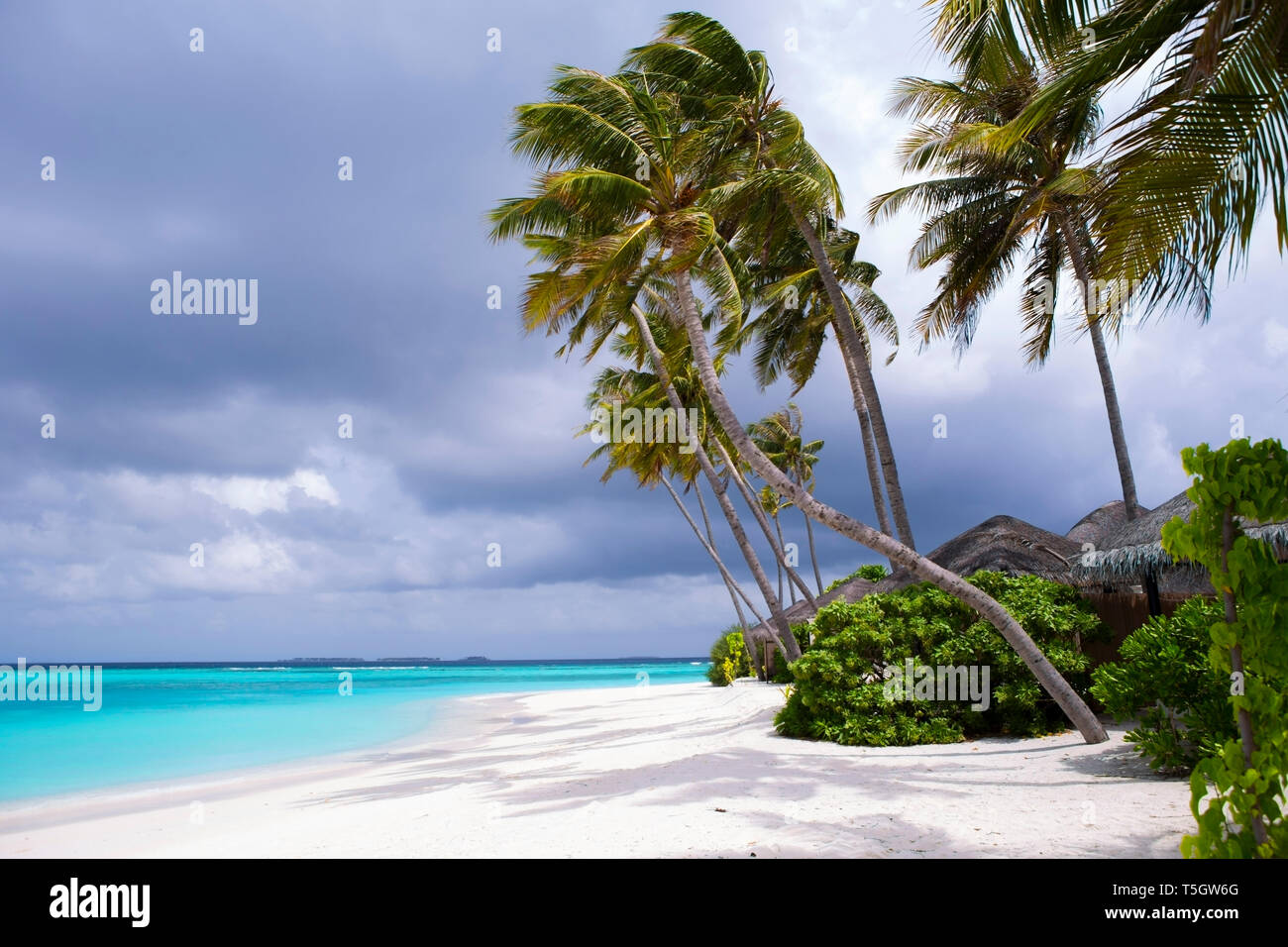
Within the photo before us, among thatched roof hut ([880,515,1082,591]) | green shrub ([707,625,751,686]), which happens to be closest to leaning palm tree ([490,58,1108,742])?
thatched roof hut ([880,515,1082,591])

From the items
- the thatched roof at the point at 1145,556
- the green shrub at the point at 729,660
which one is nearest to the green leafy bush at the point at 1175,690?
the thatched roof at the point at 1145,556

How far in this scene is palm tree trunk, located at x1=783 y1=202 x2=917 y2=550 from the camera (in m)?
12.5

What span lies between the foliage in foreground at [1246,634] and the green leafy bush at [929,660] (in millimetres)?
6524

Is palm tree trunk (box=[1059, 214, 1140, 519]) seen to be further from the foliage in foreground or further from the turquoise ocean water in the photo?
the turquoise ocean water

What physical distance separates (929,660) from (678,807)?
16.7 feet

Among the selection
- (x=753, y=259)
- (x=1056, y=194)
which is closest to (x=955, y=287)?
(x=1056, y=194)

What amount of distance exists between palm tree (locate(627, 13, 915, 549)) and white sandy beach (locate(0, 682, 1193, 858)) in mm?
7116

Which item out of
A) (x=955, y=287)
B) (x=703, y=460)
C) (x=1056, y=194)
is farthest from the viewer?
(x=703, y=460)

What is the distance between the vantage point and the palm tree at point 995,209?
12.4m

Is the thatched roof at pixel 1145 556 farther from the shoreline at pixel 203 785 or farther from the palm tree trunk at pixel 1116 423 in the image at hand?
the shoreline at pixel 203 785

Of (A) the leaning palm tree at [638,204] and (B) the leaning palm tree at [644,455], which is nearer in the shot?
(A) the leaning palm tree at [638,204]

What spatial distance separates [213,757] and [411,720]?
24.8 ft
